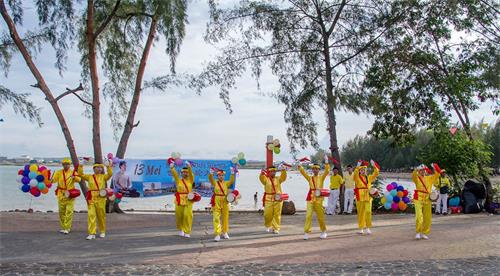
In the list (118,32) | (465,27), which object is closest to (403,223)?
(465,27)

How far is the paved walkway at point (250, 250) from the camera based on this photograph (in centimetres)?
798

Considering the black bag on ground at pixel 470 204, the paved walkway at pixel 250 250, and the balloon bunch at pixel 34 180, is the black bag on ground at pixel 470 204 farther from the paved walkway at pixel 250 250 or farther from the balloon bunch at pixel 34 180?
the balloon bunch at pixel 34 180

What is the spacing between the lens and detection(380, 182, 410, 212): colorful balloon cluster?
1666 centimetres

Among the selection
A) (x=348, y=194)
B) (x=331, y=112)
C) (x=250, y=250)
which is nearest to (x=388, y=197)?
(x=348, y=194)

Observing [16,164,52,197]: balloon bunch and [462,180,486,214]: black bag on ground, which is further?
[462,180,486,214]: black bag on ground

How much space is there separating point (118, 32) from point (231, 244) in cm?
1108

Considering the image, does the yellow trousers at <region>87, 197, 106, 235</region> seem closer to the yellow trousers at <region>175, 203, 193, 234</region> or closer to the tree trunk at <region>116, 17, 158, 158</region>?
the yellow trousers at <region>175, 203, 193, 234</region>

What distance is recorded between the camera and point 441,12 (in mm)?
17266

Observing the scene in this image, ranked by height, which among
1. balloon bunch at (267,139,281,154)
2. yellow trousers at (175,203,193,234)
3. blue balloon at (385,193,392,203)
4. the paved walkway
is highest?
balloon bunch at (267,139,281,154)

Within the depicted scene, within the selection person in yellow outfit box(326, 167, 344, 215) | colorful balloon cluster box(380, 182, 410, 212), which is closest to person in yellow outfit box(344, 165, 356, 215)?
person in yellow outfit box(326, 167, 344, 215)

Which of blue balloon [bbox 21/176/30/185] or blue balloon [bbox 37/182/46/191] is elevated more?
blue balloon [bbox 21/176/30/185]

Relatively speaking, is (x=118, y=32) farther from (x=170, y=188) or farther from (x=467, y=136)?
(x=467, y=136)

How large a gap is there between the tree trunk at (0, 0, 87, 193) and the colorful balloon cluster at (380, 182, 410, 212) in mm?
10587

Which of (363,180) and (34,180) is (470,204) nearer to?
(363,180)
